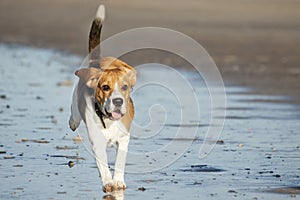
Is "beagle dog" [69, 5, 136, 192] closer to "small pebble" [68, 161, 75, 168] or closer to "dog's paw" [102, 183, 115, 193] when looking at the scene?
"dog's paw" [102, 183, 115, 193]

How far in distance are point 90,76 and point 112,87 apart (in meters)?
0.36

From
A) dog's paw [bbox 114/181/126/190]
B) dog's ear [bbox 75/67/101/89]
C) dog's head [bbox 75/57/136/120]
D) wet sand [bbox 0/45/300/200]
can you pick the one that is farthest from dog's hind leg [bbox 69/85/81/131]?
dog's paw [bbox 114/181/126/190]

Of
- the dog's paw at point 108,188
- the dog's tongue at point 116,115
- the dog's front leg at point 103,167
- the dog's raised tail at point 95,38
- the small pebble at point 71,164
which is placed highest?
the dog's raised tail at point 95,38

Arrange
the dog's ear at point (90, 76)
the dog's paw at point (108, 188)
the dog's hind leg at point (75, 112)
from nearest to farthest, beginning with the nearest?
the dog's paw at point (108, 188) → the dog's ear at point (90, 76) → the dog's hind leg at point (75, 112)

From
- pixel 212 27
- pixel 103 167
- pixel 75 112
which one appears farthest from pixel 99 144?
pixel 212 27

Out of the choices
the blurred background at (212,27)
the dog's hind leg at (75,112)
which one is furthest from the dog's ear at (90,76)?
the blurred background at (212,27)

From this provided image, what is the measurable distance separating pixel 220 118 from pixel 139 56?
776 cm

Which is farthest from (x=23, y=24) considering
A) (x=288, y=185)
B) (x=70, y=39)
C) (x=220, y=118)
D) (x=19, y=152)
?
(x=288, y=185)

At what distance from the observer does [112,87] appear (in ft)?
26.7

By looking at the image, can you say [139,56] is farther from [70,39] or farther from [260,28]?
[260,28]

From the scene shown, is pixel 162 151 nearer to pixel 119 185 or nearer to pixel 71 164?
pixel 71 164

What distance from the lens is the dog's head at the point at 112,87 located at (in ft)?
26.4

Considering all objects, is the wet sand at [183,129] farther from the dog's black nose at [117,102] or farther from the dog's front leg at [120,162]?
the dog's black nose at [117,102]

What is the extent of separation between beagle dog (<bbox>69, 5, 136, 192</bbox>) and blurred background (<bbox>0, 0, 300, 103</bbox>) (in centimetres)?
593
